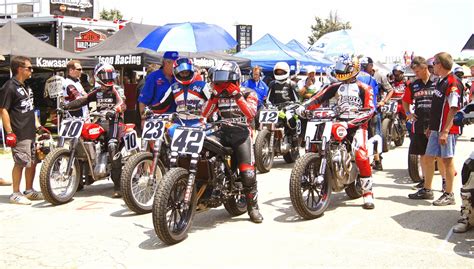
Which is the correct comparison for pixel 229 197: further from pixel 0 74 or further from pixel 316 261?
pixel 0 74

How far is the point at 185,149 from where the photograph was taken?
560 centimetres

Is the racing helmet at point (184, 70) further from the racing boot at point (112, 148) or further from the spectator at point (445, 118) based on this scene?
the spectator at point (445, 118)

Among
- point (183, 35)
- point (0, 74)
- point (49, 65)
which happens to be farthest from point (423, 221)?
point (0, 74)

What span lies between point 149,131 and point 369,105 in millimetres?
2751

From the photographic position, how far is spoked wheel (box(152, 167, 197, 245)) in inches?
204

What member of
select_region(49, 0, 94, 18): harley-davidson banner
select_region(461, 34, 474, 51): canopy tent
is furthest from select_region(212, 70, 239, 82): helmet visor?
select_region(49, 0, 94, 18): harley-davidson banner

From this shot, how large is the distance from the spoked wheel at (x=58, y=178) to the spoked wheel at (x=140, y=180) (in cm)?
114

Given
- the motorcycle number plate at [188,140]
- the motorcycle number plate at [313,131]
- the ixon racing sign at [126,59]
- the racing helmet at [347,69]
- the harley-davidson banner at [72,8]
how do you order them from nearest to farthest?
the motorcycle number plate at [188,140] → the motorcycle number plate at [313,131] → the racing helmet at [347,69] → the ixon racing sign at [126,59] → the harley-davidson banner at [72,8]

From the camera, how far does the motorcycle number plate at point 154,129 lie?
266 inches

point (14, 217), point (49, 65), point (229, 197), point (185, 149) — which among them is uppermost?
point (49, 65)

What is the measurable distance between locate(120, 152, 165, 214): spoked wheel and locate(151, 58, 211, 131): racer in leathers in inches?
29.0

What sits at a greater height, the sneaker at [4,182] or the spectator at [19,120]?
the spectator at [19,120]

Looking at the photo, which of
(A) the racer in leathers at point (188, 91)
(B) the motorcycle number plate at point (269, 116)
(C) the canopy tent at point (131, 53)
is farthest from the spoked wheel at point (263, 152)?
(C) the canopy tent at point (131, 53)

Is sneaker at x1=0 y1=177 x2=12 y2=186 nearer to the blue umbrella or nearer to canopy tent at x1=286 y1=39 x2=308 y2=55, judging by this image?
the blue umbrella
